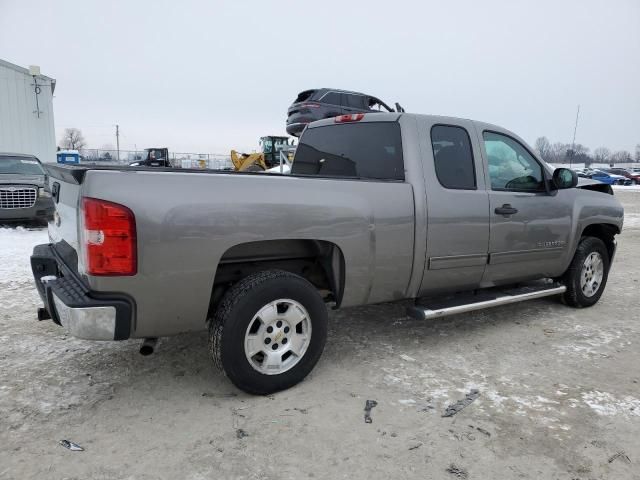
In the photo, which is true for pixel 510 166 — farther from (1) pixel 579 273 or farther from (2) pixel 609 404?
(2) pixel 609 404

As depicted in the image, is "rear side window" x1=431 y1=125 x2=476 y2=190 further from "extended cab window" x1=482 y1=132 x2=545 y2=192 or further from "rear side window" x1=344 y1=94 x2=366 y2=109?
"rear side window" x1=344 y1=94 x2=366 y2=109

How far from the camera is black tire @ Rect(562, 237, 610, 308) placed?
4.94m

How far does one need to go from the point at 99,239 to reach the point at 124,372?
134 cm

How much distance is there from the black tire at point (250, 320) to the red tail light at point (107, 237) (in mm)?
675

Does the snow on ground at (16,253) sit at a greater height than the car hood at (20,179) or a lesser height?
lesser

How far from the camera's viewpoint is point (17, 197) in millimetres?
9477

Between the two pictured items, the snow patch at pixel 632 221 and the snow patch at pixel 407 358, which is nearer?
the snow patch at pixel 407 358

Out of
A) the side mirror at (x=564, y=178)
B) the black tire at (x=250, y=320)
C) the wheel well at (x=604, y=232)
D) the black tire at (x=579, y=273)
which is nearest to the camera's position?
the black tire at (x=250, y=320)

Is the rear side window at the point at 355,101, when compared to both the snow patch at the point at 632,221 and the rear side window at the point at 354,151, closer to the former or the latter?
the snow patch at the point at 632,221

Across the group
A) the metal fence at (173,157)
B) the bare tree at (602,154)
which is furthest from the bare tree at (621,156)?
the metal fence at (173,157)

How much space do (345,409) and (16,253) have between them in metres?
6.54

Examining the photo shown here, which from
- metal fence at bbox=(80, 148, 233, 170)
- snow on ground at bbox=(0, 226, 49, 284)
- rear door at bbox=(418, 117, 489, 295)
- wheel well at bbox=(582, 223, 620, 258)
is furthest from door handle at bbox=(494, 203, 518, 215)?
metal fence at bbox=(80, 148, 233, 170)

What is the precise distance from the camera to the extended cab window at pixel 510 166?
165 inches

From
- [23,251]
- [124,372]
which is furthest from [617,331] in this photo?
[23,251]
